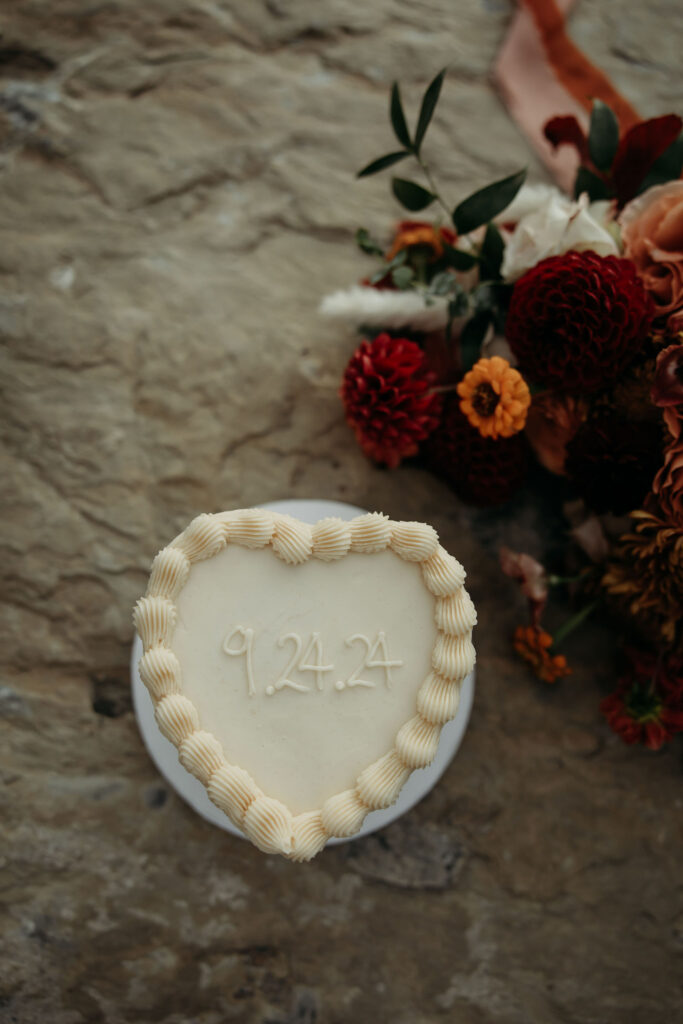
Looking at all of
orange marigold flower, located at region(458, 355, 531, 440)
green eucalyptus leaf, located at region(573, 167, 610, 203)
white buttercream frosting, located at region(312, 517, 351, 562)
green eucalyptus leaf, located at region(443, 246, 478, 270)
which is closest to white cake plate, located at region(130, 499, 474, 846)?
white buttercream frosting, located at region(312, 517, 351, 562)

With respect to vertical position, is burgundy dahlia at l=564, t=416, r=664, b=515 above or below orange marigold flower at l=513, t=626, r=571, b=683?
above

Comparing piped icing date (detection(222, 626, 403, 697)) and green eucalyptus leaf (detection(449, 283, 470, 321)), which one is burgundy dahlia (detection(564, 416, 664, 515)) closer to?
green eucalyptus leaf (detection(449, 283, 470, 321))

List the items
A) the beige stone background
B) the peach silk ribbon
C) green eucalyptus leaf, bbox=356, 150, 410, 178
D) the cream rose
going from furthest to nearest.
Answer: the peach silk ribbon → the beige stone background → green eucalyptus leaf, bbox=356, 150, 410, 178 → the cream rose

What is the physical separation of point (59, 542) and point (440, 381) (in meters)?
1.01

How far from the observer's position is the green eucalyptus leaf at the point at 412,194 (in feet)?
5.01

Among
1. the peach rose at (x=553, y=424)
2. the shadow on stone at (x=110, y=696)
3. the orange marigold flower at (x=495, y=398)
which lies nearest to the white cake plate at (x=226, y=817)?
the shadow on stone at (x=110, y=696)

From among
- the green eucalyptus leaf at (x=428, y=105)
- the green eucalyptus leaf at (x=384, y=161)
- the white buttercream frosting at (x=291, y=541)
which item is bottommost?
the white buttercream frosting at (x=291, y=541)

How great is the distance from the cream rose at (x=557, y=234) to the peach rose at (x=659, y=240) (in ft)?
0.14

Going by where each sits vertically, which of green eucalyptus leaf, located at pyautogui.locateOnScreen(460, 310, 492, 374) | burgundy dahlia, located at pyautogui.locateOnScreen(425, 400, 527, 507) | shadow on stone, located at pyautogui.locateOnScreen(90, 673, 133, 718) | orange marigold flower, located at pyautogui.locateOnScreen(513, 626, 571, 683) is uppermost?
green eucalyptus leaf, located at pyautogui.locateOnScreen(460, 310, 492, 374)

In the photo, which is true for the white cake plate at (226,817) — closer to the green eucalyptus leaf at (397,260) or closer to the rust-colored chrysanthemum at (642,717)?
the rust-colored chrysanthemum at (642,717)

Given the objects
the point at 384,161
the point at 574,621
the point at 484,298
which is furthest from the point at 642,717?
the point at 384,161

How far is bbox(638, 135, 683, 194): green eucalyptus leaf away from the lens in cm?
151

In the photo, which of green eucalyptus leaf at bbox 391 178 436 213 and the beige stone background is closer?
green eucalyptus leaf at bbox 391 178 436 213

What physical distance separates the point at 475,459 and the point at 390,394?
0.24 metres
